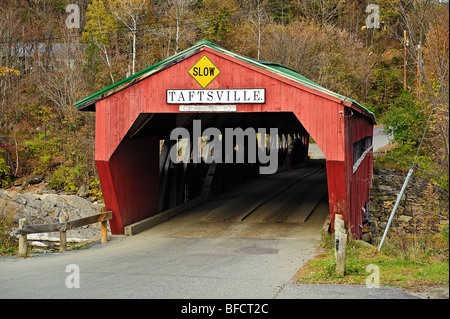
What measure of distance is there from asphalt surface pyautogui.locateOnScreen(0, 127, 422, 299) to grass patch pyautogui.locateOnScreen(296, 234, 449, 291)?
0.33 meters

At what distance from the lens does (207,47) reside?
42.0 ft

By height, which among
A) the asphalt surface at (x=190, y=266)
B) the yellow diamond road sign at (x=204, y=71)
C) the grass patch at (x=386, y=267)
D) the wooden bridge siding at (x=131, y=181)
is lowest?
the asphalt surface at (x=190, y=266)

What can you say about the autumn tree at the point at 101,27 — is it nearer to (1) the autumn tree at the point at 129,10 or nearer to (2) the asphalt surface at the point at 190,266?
(1) the autumn tree at the point at 129,10

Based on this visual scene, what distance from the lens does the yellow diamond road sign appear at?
12797mm

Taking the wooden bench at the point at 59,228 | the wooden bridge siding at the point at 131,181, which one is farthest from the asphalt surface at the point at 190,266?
the wooden bridge siding at the point at 131,181

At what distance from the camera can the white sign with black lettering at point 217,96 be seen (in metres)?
12.5

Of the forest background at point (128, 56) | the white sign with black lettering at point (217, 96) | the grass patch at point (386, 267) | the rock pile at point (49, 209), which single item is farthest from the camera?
the forest background at point (128, 56)

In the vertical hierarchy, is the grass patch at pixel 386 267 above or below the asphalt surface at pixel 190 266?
above

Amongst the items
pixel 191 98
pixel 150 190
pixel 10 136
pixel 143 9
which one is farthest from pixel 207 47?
pixel 143 9

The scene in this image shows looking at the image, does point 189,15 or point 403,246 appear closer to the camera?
point 403,246

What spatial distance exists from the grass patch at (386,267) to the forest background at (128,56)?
644 inches

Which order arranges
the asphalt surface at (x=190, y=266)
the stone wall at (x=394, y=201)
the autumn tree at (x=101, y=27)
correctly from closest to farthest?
1. the asphalt surface at (x=190, y=266)
2. the stone wall at (x=394, y=201)
3. the autumn tree at (x=101, y=27)
